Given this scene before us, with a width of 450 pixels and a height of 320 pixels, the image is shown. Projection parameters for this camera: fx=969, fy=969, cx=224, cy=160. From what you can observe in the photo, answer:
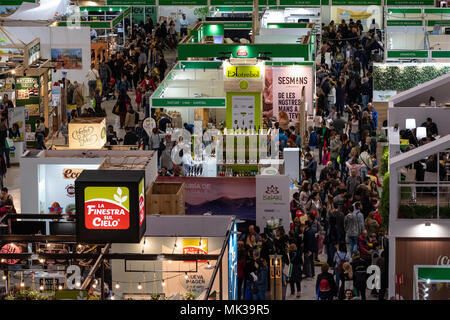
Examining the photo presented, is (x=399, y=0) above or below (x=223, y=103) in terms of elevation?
above

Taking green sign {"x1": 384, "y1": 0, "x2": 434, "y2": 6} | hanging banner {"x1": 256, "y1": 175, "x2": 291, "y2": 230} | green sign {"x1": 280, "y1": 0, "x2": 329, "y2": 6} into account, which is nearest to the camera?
hanging banner {"x1": 256, "y1": 175, "x2": 291, "y2": 230}

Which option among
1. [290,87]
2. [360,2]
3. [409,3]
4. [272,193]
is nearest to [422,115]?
[272,193]

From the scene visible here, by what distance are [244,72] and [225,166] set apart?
178 inches

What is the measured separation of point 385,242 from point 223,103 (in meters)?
8.23

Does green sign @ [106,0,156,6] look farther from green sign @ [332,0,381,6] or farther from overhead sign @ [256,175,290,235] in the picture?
overhead sign @ [256,175,290,235]

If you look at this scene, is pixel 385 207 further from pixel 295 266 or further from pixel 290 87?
pixel 290 87

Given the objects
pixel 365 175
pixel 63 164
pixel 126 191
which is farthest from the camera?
pixel 365 175

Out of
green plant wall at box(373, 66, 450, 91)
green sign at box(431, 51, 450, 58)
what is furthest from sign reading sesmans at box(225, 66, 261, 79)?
green sign at box(431, 51, 450, 58)

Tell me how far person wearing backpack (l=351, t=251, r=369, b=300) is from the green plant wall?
1175 cm

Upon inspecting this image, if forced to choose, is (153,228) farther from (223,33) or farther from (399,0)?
(399,0)

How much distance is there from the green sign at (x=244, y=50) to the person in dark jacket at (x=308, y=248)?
11.1 metres

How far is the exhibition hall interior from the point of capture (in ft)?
36.3
